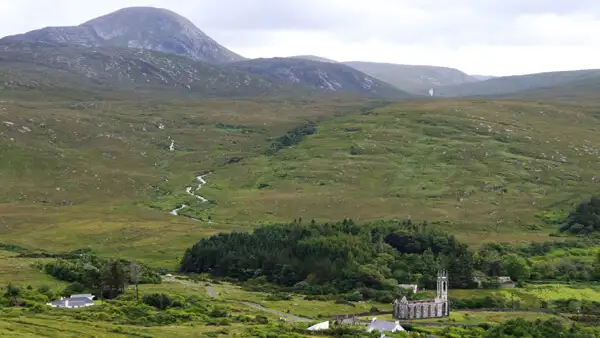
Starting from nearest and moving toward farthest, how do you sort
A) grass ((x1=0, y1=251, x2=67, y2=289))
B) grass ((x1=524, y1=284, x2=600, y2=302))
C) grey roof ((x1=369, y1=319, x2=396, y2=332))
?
grey roof ((x1=369, y1=319, x2=396, y2=332)) → grass ((x1=0, y1=251, x2=67, y2=289)) → grass ((x1=524, y1=284, x2=600, y2=302))

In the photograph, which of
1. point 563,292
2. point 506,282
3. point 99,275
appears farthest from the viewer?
point 506,282

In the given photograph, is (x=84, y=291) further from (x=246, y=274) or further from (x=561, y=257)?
(x=561, y=257)

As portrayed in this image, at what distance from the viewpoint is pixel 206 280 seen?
398 ft

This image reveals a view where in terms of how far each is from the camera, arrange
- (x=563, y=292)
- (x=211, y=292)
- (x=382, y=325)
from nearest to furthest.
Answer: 1. (x=382, y=325)
2. (x=211, y=292)
3. (x=563, y=292)

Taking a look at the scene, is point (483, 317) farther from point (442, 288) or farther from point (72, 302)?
point (72, 302)

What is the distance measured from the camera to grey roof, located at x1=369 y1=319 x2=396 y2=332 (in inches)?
3187

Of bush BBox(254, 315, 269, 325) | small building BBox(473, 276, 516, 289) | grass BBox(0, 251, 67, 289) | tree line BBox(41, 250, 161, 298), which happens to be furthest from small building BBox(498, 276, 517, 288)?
grass BBox(0, 251, 67, 289)

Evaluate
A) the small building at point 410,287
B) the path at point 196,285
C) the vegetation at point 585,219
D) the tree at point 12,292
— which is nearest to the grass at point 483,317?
the small building at point 410,287

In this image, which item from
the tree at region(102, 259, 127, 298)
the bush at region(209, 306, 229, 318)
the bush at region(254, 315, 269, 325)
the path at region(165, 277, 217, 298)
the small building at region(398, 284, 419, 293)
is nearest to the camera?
the bush at region(254, 315, 269, 325)

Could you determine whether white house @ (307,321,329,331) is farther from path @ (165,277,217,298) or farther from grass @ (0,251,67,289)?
grass @ (0,251,67,289)

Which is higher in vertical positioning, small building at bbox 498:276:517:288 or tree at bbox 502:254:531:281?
tree at bbox 502:254:531:281

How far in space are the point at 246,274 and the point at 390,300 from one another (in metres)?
29.0

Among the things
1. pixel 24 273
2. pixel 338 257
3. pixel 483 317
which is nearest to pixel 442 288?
pixel 483 317

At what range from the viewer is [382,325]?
3226 inches
